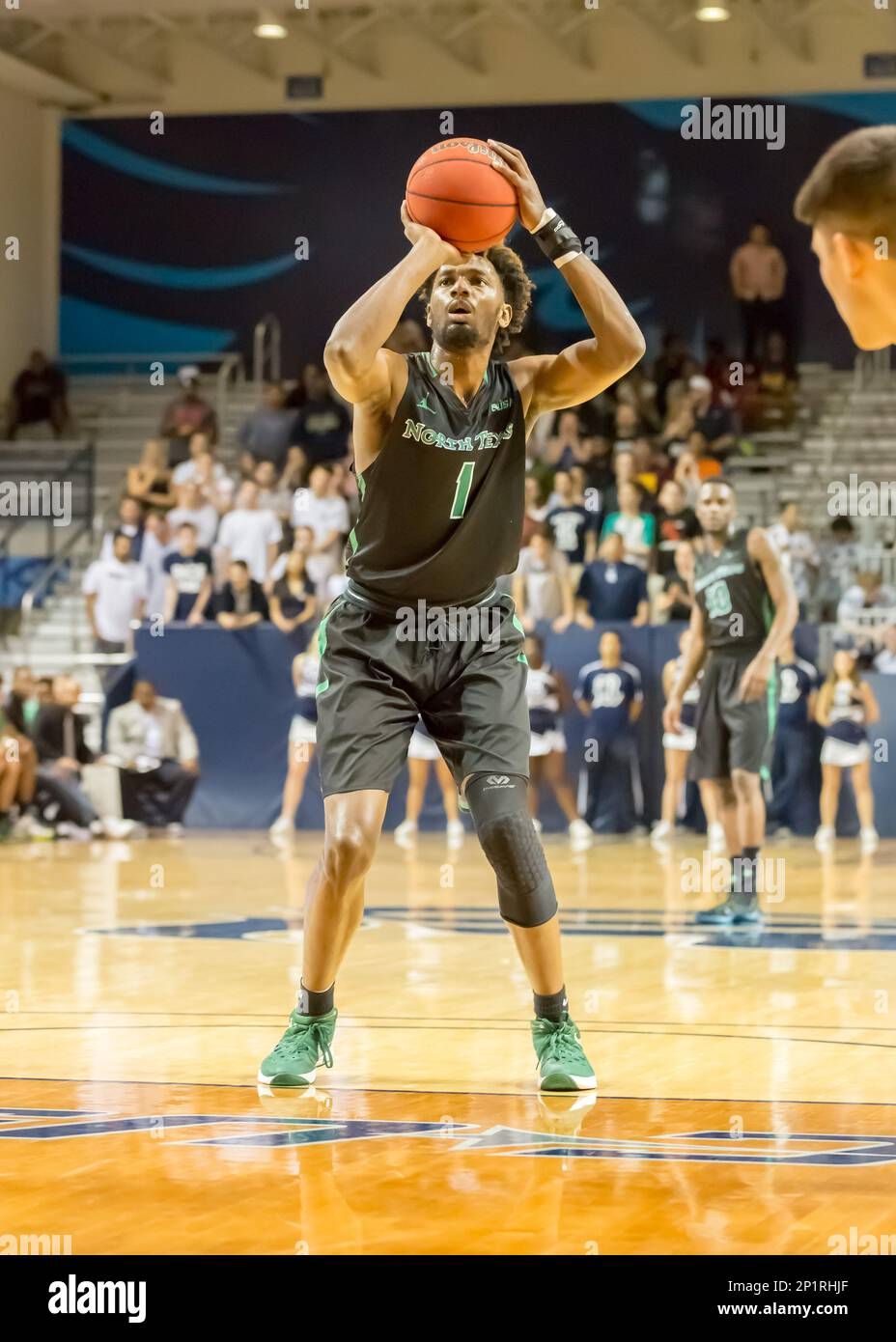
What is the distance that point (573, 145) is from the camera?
70.2ft

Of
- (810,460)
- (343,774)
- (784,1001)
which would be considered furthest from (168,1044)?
(810,460)

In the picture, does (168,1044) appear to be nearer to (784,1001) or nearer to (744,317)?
(784,1001)

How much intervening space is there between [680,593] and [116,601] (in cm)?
484

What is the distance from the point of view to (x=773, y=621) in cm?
948

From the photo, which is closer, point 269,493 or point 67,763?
point 67,763

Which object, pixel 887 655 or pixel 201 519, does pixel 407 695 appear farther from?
pixel 201 519

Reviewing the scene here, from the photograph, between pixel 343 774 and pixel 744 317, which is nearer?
pixel 343 774

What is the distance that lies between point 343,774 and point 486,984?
2.31m

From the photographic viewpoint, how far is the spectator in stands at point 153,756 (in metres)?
15.5

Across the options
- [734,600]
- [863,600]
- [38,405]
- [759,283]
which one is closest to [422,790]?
[863,600]

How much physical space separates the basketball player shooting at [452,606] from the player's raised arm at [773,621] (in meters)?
4.35

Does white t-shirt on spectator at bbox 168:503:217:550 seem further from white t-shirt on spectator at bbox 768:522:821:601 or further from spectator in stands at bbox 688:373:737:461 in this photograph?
white t-shirt on spectator at bbox 768:522:821:601

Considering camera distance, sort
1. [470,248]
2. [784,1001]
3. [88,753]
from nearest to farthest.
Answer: [470,248], [784,1001], [88,753]

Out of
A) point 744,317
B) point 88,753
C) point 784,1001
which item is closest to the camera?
point 784,1001
